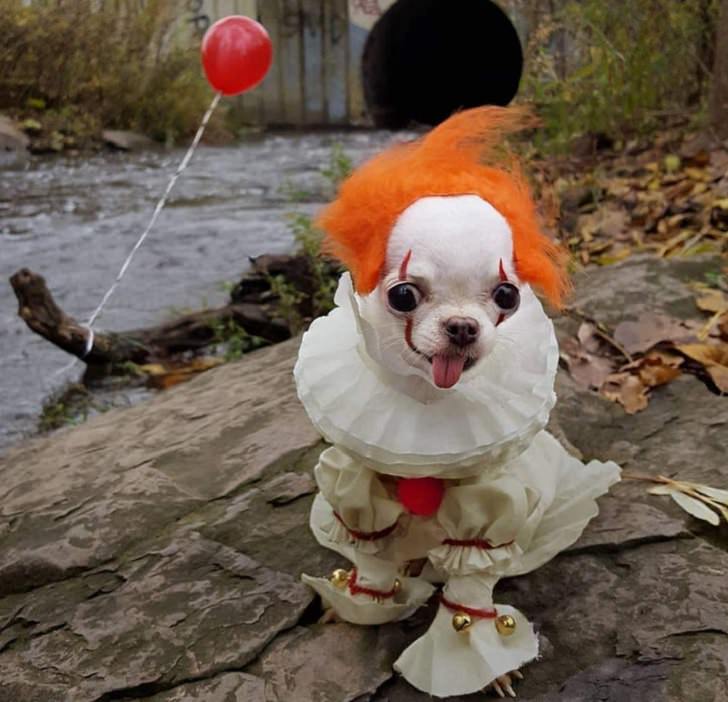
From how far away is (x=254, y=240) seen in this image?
14.6 feet

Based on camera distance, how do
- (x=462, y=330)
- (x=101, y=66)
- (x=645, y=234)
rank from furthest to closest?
(x=101, y=66) < (x=645, y=234) < (x=462, y=330)

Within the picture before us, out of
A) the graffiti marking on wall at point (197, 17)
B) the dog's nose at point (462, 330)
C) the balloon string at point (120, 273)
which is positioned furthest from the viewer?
the graffiti marking on wall at point (197, 17)

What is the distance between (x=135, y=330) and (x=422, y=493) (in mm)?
Result: 2236

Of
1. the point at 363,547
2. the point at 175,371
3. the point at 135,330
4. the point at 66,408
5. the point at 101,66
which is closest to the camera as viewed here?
the point at 363,547

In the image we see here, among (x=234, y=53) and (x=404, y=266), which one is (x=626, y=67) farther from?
(x=404, y=266)

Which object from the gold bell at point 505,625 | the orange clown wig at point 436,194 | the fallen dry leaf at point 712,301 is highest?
the orange clown wig at point 436,194

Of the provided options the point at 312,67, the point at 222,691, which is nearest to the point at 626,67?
the point at 222,691

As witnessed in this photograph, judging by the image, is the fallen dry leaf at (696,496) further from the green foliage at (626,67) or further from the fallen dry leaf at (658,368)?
the green foliage at (626,67)

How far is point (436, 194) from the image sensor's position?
98 centimetres

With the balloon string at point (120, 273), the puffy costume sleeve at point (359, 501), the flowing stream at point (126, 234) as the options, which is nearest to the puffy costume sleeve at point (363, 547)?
the puffy costume sleeve at point (359, 501)

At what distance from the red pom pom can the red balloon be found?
226cm

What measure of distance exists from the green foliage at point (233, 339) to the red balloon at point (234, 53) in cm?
81

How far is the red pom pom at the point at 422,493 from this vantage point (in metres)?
1.07

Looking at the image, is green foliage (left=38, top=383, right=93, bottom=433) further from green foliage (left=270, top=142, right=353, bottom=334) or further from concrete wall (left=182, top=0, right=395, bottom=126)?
concrete wall (left=182, top=0, right=395, bottom=126)
